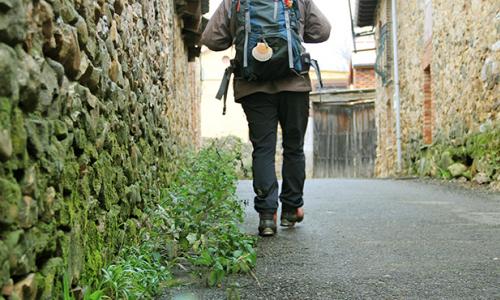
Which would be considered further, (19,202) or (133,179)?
(133,179)

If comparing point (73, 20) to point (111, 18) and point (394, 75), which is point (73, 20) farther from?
point (394, 75)

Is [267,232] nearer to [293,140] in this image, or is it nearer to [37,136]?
[293,140]

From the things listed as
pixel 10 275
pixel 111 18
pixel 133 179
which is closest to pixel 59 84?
pixel 10 275

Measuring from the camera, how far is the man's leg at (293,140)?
3709 millimetres

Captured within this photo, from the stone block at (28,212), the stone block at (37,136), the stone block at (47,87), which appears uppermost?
the stone block at (47,87)

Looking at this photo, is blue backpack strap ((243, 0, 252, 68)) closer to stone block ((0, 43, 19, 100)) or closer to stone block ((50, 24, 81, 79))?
stone block ((50, 24, 81, 79))

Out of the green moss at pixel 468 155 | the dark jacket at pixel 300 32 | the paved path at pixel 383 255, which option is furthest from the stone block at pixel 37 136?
Result: the green moss at pixel 468 155

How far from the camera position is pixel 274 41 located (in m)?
3.52

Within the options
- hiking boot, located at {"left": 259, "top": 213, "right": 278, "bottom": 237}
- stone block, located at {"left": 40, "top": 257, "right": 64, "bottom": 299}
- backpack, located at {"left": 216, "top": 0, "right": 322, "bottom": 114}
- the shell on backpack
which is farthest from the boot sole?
stone block, located at {"left": 40, "top": 257, "right": 64, "bottom": 299}

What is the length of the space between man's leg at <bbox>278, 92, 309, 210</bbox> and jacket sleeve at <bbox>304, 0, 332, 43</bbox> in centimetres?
43

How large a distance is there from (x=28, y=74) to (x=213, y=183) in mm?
2487

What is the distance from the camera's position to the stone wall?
1397 millimetres

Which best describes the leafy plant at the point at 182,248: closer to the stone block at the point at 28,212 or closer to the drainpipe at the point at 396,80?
the stone block at the point at 28,212

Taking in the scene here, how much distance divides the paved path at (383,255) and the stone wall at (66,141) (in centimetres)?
65
